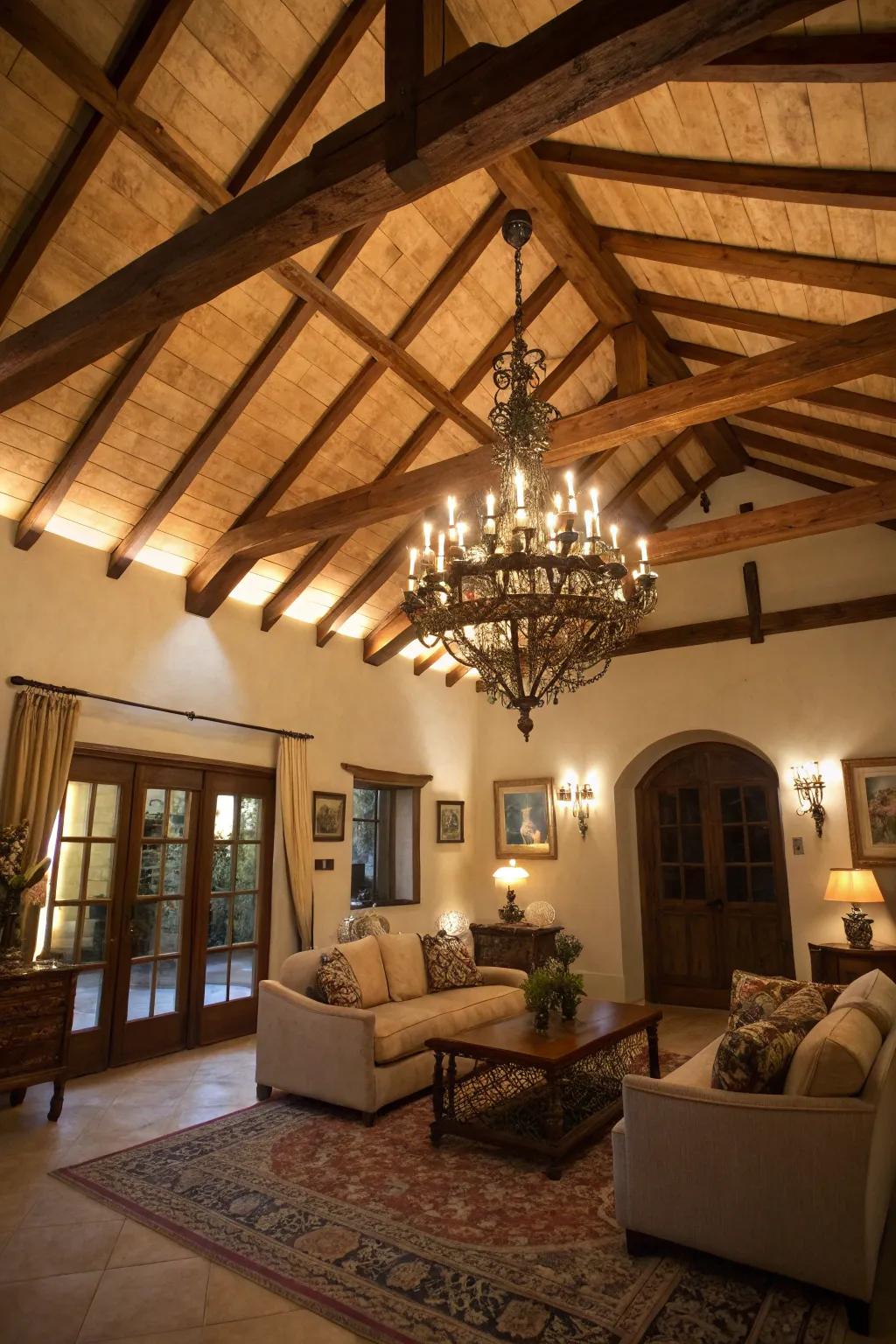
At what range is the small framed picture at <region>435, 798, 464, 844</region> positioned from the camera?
8.80m

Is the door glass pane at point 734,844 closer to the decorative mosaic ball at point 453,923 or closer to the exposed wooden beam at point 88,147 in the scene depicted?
the decorative mosaic ball at point 453,923

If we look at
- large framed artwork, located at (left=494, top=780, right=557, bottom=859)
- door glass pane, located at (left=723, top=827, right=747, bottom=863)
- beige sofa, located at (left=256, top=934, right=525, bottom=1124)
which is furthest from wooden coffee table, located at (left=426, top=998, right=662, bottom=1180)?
large framed artwork, located at (left=494, top=780, right=557, bottom=859)

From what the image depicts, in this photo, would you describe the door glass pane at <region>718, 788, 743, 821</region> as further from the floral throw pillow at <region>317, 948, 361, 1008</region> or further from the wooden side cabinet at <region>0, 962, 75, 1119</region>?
the wooden side cabinet at <region>0, 962, 75, 1119</region>

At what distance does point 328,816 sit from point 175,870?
1630mm

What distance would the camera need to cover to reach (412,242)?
503 cm

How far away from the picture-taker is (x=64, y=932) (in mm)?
5340

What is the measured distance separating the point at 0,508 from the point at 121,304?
9.42 feet

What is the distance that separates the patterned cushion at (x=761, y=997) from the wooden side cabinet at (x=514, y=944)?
3.58 metres

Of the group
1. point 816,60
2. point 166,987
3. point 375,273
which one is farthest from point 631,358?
point 166,987

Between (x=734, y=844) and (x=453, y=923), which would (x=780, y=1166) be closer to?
(x=734, y=844)

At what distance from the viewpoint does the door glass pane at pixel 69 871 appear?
5355 mm

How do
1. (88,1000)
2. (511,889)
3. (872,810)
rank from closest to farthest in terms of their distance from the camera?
1. (88,1000)
2. (872,810)
3. (511,889)

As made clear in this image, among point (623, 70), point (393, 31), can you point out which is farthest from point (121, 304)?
point (623, 70)

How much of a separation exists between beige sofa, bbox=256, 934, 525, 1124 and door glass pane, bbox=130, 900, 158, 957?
1.29m
